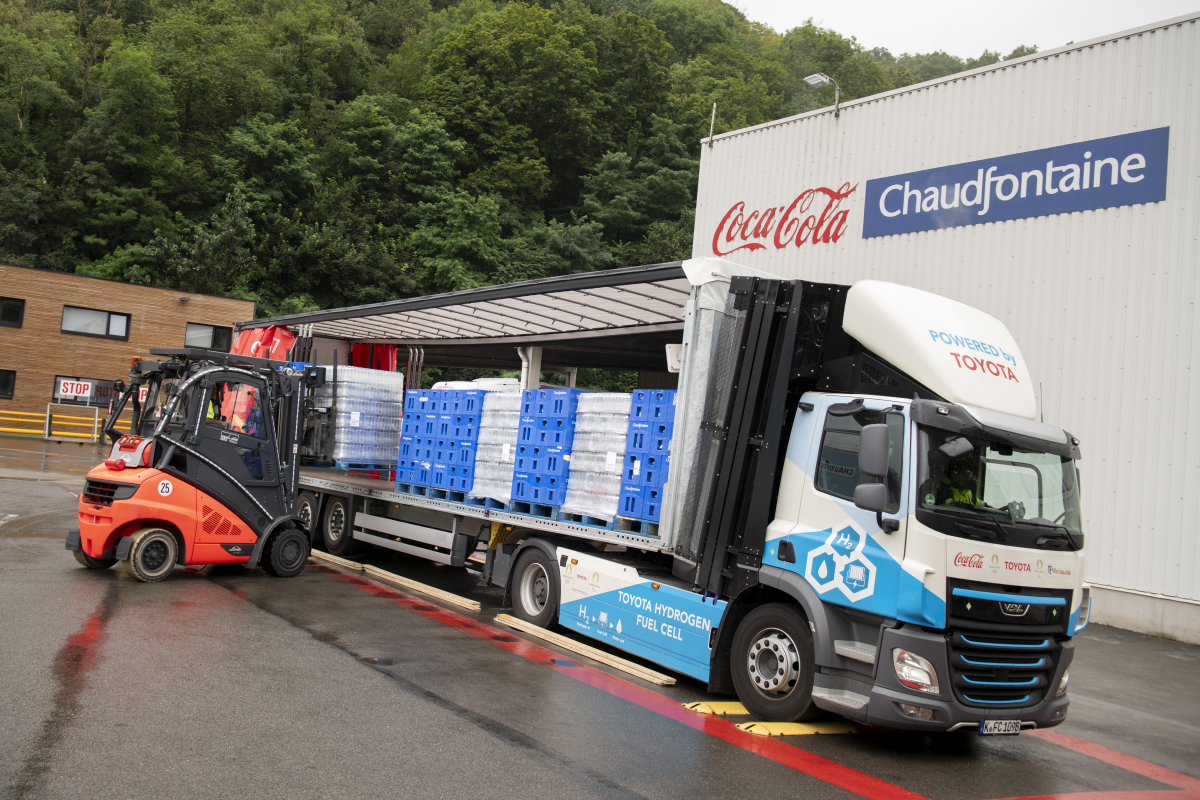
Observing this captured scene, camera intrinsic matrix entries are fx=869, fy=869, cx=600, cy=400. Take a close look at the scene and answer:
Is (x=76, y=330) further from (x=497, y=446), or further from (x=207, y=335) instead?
(x=497, y=446)

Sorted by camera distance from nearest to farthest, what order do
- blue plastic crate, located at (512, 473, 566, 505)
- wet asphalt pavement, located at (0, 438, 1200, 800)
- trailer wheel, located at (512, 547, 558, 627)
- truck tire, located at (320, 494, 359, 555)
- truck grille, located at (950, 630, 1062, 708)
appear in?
wet asphalt pavement, located at (0, 438, 1200, 800) < truck grille, located at (950, 630, 1062, 708) < blue plastic crate, located at (512, 473, 566, 505) < trailer wheel, located at (512, 547, 558, 627) < truck tire, located at (320, 494, 359, 555)

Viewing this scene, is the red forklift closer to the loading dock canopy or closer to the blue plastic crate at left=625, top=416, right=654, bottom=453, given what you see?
the loading dock canopy

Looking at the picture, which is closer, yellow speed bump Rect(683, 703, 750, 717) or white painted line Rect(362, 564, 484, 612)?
yellow speed bump Rect(683, 703, 750, 717)

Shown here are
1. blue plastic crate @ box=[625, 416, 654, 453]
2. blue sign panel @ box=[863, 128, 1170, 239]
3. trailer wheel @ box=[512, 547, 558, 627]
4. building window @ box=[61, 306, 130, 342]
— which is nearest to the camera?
blue plastic crate @ box=[625, 416, 654, 453]

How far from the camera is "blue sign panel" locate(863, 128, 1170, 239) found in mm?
11203

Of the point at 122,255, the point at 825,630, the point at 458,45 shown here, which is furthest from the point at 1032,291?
the point at 458,45

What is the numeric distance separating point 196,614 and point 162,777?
418 cm

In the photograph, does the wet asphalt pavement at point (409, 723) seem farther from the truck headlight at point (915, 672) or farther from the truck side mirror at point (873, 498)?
the truck side mirror at point (873, 498)

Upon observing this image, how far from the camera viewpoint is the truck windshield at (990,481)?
225 inches

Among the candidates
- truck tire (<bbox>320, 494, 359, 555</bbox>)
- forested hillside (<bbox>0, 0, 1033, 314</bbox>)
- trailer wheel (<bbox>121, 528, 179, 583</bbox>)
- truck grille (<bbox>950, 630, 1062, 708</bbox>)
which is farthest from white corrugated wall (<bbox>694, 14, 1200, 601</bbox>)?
forested hillside (<bbox>0, 0, 1033, 314</bbox>)

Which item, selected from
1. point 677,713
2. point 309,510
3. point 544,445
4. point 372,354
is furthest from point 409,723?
point 372,354

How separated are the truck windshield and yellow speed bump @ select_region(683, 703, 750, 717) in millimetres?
2259

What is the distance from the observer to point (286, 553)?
10.8 metres

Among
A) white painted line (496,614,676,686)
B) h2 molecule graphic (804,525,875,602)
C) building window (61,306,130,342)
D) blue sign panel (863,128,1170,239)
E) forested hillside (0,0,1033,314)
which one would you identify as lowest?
white painted line (496,614,676,686)
